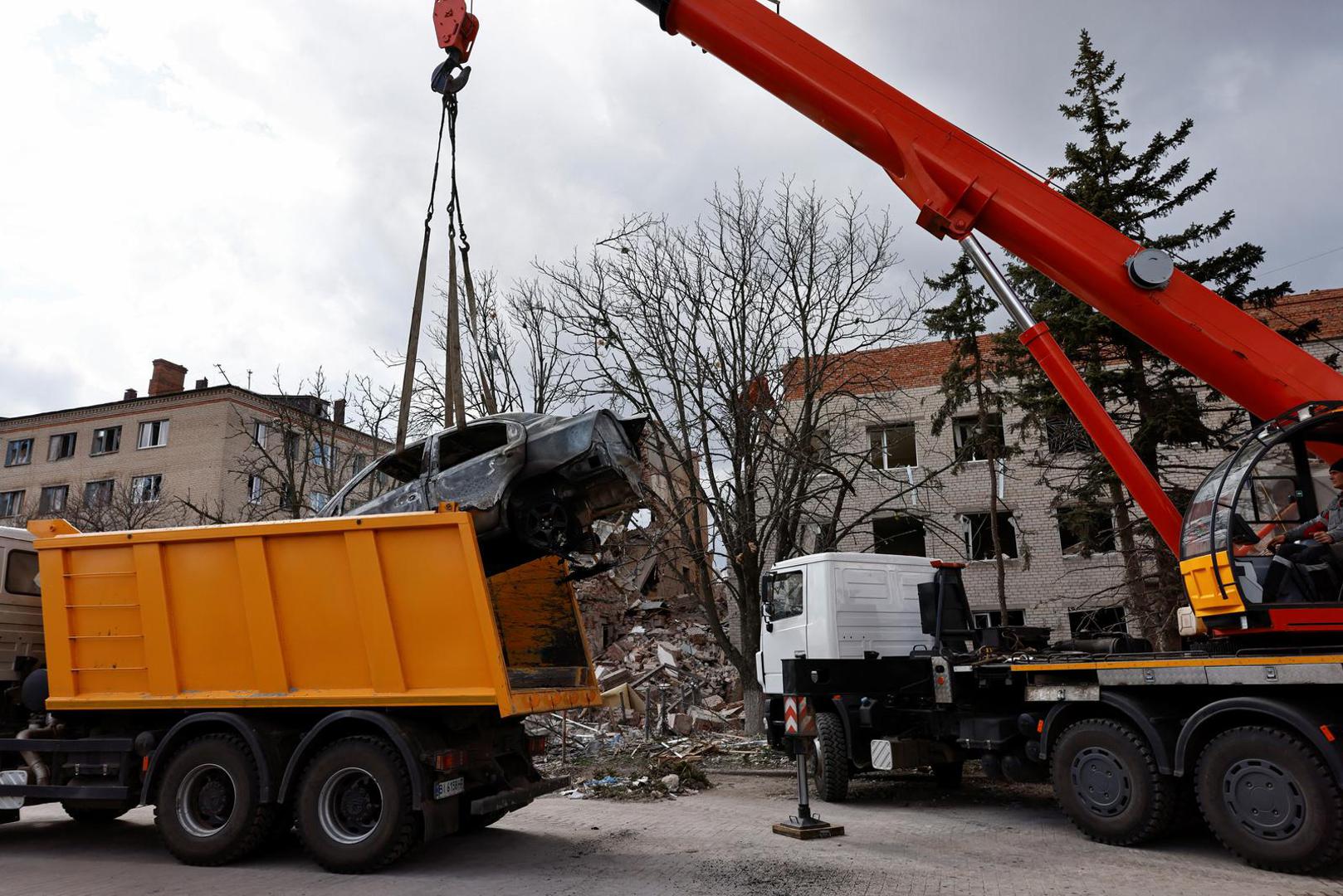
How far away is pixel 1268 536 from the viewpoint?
6832 millimetres

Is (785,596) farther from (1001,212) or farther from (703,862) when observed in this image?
(1001,212)

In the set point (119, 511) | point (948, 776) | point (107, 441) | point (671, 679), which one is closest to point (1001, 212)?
point (948, 776)

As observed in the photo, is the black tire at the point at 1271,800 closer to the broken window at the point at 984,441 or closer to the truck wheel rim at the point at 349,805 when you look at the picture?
the truck wheel rim at the point at 349,805

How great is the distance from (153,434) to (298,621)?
38282 mm

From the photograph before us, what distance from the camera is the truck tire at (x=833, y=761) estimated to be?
10.4 m

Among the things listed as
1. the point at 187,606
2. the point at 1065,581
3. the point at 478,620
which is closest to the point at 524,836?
the point at 478,620

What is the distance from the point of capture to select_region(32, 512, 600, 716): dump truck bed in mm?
6809

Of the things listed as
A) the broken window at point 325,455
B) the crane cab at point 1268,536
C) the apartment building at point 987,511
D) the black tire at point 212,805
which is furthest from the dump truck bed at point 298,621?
the apartment building at point 987,511

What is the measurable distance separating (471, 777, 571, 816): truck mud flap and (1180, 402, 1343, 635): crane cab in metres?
5.47

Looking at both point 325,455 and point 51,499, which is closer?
point 325,455

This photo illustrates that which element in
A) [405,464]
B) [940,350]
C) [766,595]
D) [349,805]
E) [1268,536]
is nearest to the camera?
[1268,536]

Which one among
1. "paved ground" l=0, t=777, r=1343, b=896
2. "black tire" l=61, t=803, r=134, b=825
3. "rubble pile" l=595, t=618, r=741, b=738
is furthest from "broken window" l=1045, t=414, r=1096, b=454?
"black tire" l=61, t=803, r=134, b=825

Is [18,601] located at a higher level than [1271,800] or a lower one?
higher

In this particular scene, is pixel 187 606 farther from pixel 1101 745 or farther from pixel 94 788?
pixel 1101 745
